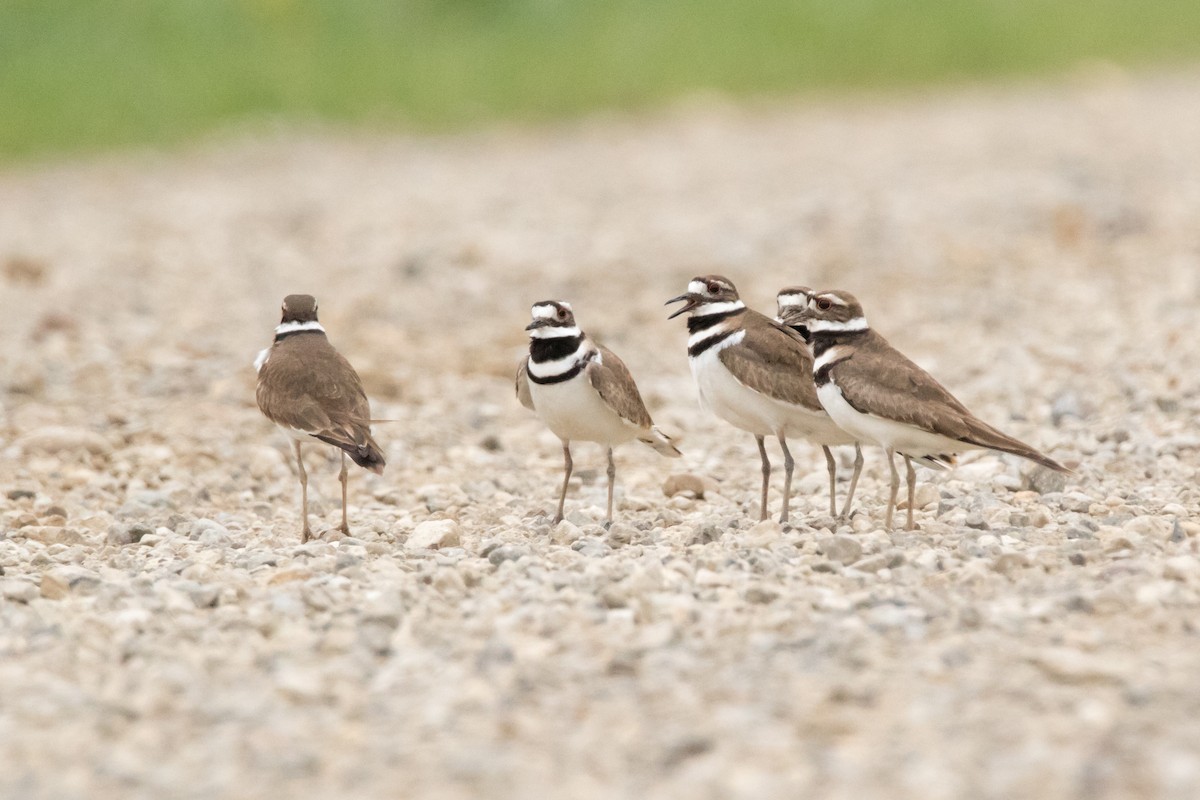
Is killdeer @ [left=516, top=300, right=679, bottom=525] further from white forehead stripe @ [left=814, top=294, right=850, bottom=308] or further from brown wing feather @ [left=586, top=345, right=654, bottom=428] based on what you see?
white forehead stripe @ [left=814, top=294, right=850, bottom=308]

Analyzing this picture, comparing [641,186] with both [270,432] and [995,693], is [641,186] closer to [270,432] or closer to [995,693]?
[270,432]

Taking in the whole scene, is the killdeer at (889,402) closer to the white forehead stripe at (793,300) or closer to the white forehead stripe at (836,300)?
the white forehead stripe at (836,300)

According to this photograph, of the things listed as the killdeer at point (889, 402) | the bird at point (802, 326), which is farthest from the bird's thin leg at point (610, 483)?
the killdeer at point (889, 402)

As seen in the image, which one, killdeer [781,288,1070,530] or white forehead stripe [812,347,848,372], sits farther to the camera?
white forehead stripe [812,347,848,372]

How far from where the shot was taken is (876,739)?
414 centimetres

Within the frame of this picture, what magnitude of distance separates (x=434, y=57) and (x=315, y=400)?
1553cm

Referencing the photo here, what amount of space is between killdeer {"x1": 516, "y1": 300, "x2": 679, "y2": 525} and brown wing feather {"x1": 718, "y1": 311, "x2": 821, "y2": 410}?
437mm

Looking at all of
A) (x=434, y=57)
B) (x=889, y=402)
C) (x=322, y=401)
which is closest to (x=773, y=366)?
(x=889, y=402)

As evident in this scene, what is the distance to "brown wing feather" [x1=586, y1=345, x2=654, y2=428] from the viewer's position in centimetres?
654

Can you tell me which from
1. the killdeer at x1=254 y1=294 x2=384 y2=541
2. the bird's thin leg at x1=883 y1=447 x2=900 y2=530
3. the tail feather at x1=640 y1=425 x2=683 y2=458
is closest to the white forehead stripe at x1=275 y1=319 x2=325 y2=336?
the killdeer at x1=254 y1=294 x2=384 y2=541

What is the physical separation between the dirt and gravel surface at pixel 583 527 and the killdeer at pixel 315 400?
0.37 m

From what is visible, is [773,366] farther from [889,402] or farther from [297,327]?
[297,327]

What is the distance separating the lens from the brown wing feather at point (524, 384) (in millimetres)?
6773

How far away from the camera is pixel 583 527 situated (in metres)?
6.62
